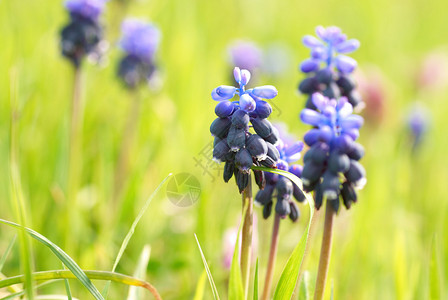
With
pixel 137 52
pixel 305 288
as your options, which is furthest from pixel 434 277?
pixel 137 52

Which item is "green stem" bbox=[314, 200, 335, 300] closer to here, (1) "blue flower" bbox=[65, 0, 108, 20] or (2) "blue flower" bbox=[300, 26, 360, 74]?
(2) "blue flower" bbox=[300, 26, 360, 74]

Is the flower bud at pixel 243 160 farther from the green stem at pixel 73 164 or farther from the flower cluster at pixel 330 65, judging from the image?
the green stem at pixel 73 164

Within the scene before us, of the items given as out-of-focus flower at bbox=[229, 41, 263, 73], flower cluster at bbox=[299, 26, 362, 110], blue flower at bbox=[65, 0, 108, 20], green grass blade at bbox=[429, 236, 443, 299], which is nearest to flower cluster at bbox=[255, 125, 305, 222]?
flower cluster at bbox=[299, 26, 362, 110]

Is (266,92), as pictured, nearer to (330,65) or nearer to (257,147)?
(257,147)

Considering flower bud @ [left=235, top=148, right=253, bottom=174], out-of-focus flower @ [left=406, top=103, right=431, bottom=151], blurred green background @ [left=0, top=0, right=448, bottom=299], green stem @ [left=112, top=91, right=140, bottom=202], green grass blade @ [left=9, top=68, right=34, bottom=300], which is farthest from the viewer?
out-of-focus flower @ [left=406, top=103, right=431, bottom=151]

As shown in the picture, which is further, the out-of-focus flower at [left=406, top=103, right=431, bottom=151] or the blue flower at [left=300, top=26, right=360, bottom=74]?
the out-of-focus flower at [left=406, top=103, right=431, bottom=151]

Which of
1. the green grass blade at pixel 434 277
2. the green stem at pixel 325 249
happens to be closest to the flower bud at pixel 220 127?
the green stem at pixel 325 249

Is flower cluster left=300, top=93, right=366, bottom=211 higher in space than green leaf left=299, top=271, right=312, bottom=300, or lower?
higher
